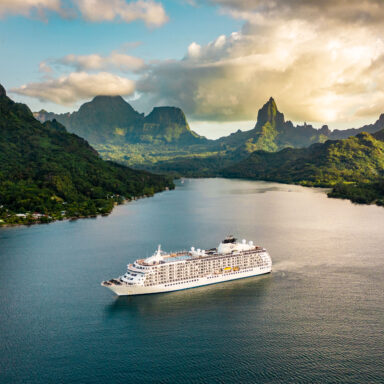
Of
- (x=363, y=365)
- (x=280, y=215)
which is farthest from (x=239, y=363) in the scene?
(x=280, y=215)

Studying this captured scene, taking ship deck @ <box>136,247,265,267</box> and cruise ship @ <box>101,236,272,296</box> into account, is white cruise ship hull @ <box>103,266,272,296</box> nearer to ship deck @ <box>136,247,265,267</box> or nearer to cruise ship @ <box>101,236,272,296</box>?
cruise ship @ <box>101,236,272,296</box>

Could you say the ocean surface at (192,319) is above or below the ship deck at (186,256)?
below

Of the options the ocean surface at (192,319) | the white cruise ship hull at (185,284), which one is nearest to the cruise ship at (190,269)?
the white cruise ship hull at (185,284)

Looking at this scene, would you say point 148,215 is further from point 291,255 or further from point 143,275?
point 143,275

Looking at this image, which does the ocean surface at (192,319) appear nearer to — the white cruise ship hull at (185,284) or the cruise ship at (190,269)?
the white cruise ship hull at (185,284)

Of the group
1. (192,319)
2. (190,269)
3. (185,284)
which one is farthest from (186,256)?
(192,319)
